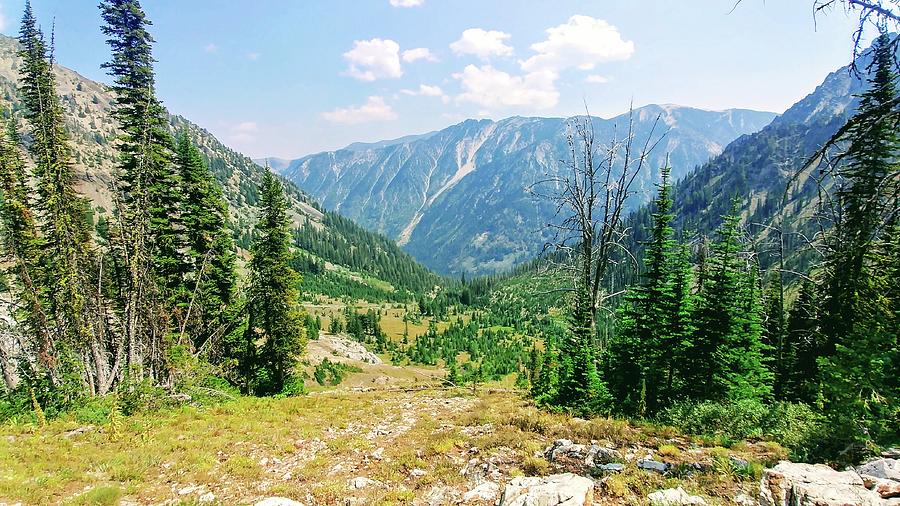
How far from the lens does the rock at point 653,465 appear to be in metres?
8.66

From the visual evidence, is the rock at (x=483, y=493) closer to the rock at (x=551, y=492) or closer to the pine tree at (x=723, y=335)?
the rock at (x=551, y=492)

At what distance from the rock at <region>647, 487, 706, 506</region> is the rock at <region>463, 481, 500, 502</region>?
2.97 meters

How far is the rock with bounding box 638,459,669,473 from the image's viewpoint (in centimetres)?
866

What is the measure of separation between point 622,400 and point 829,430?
30.6ft

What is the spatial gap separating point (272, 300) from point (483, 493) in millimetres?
23065

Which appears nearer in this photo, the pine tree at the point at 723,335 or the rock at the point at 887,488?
the rock at the point at 887,488

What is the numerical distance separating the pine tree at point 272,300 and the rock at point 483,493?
22765mm

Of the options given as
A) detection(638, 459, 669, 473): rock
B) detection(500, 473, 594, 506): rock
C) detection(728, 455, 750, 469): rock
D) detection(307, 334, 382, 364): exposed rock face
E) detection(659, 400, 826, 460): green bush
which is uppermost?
detection(500, 473, 594, 506): rock

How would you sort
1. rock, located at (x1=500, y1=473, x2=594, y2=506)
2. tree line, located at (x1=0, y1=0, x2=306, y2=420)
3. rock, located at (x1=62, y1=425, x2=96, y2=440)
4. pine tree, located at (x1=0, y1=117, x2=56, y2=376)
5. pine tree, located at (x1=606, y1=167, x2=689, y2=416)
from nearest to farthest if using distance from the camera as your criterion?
rock, located at (x1=500, y1=473, x2=594, y2=506) → rock, located at (x1=62, y1=425, x2=96, y2=440) → pine tree, located at (x1=0, y1=117, x2=56, y2=376) → tree line, located at (x1=0, y1=0, x2=306, y2=420) → pine tree, located at (x1=606, y1=167, x2=689, y2=416)

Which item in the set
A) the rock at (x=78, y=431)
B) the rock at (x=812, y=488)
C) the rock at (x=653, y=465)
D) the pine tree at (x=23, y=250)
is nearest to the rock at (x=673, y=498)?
the rock at (x=812, y=488)

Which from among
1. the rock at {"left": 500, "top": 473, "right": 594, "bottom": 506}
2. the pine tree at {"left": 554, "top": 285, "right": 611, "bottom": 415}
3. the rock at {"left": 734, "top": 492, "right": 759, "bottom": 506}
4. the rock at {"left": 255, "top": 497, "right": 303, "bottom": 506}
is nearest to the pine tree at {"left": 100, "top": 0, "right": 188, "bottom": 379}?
the rock at {"left": 255, "top": 497, "right": 303, "bottom": 506}

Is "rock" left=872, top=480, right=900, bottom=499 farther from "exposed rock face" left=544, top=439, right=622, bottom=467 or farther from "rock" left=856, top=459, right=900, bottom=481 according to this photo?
"exposed rock face" left=544, top=439, right=622, bottom=467

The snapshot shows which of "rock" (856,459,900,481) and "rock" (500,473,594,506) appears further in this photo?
"rock" (500,473,594,506)

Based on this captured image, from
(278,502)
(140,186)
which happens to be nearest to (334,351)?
(140,186)
